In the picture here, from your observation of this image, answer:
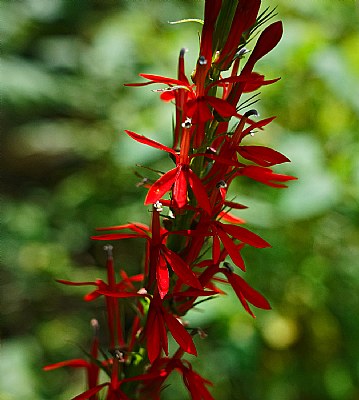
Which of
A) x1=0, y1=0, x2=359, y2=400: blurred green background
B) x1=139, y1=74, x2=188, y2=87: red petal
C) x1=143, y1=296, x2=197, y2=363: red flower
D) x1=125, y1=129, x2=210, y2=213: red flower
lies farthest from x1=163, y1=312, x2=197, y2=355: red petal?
x1=0, y1=0, x2=359, y2=400: blurred green background

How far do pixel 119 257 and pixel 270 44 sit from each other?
1.75 meters

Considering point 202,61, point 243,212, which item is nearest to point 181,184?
point 202,61

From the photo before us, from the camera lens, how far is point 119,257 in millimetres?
2297

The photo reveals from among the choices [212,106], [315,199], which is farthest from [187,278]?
[315,199]

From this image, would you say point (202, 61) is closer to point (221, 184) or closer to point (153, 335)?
point (221, 184)

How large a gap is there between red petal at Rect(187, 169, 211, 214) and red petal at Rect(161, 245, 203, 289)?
0.06 metres

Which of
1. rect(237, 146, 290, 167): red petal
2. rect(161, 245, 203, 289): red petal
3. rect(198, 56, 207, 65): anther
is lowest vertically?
rect(161, 245, 203, 289): red petal

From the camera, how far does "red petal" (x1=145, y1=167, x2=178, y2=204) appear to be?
1.77ft

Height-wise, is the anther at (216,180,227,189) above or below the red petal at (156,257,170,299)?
above

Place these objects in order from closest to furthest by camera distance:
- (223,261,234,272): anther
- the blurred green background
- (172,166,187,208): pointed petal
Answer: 1. (172,166,187,208): pointed petal
2. (223,261,234,272): anther
3. the blurred green background

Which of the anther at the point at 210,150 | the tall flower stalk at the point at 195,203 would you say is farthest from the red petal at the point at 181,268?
the anther at the point at 210,150

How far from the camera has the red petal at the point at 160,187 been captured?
0.54 meters

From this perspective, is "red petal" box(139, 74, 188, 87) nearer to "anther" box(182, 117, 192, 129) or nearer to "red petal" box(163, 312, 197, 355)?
"anther" box(182, 117, 192, 129)

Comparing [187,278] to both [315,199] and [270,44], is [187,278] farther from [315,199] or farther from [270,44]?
[315,199]
